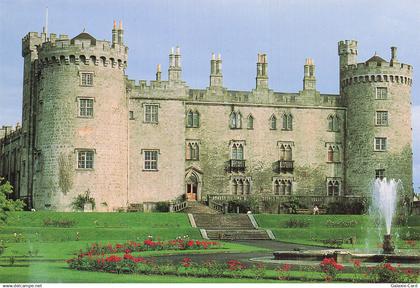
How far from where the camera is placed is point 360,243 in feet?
147

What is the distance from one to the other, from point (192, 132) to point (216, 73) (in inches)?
207

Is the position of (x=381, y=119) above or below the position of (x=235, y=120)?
above

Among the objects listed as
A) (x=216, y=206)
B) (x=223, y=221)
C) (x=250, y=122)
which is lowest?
(x=223, y=221)

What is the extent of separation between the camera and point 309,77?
218 feet

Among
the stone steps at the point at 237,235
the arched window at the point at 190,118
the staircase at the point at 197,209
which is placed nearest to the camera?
the stone steps at the point at 237,235

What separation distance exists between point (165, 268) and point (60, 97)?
3161 centimetres

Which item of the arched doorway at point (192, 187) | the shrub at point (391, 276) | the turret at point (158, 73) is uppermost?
the turret at point (158, 73)

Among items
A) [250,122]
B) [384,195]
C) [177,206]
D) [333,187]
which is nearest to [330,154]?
[333,187]

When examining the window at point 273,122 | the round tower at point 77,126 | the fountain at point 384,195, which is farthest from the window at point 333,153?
the round tower at point 77,126

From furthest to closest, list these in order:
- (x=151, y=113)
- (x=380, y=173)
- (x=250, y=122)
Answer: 1. (x=250, y=122)
2. (x=380, y=173)
3. (x=151, y=113)

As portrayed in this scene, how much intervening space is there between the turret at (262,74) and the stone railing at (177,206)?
12168 millimetres

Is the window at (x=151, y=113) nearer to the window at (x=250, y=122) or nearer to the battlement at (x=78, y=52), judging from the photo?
the battlement at (x=78, y=52)

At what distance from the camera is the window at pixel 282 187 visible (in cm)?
6462

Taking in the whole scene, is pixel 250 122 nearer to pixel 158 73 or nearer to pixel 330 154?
pixel 330 154
